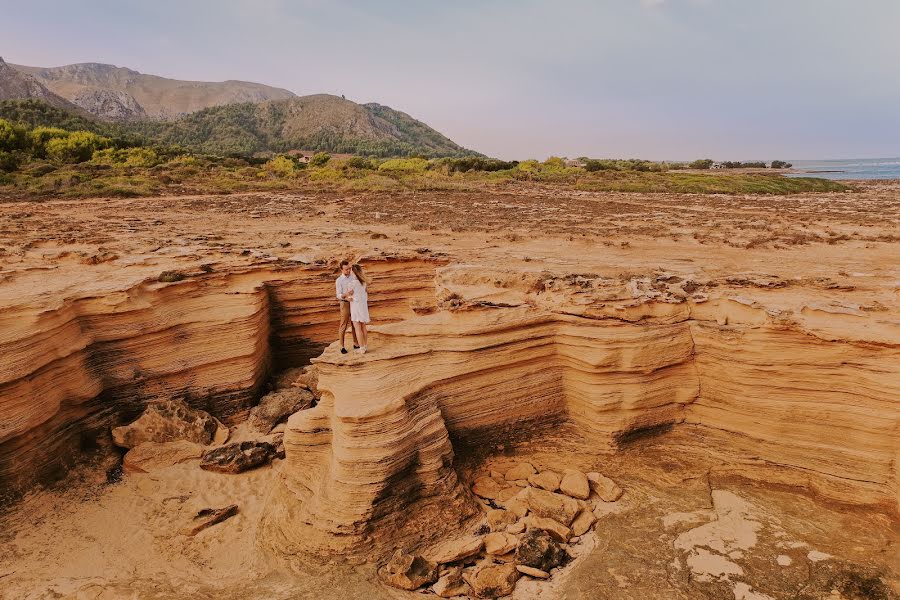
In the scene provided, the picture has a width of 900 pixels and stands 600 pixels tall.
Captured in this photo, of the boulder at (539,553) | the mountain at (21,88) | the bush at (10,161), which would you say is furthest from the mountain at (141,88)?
the boulder at (539,553)

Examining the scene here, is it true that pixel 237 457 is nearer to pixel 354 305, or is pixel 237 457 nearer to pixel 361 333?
pixel 361 333

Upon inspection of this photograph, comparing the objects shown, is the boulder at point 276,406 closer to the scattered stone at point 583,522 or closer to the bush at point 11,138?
the scattered stone at point 583,522

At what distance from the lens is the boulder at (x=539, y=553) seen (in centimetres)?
645

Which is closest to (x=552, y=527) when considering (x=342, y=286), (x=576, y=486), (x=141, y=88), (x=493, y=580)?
(x=576, y=486)

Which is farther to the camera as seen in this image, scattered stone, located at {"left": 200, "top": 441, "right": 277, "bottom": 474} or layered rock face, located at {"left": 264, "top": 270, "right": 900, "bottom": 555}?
scattered stone, located at {"left": 200, "top": 441, "right": 277, "bottom": 474}

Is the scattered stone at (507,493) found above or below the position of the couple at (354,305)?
below

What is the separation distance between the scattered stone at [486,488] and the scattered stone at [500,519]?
37 centimetres

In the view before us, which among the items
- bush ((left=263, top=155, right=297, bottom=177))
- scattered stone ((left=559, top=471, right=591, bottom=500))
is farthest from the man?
bush ((left=263, top=155, right=297, bottom=177))

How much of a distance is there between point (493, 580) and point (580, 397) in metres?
3.04

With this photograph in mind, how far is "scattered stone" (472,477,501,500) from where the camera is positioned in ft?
25.4

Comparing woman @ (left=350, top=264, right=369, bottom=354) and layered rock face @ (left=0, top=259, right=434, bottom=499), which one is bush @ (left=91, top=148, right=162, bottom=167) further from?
woman @ (left=350, top=264, right=369, bottom=354)

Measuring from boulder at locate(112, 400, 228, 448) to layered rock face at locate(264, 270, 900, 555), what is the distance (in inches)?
101

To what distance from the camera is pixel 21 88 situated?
91750mm

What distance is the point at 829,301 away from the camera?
23.9ft
